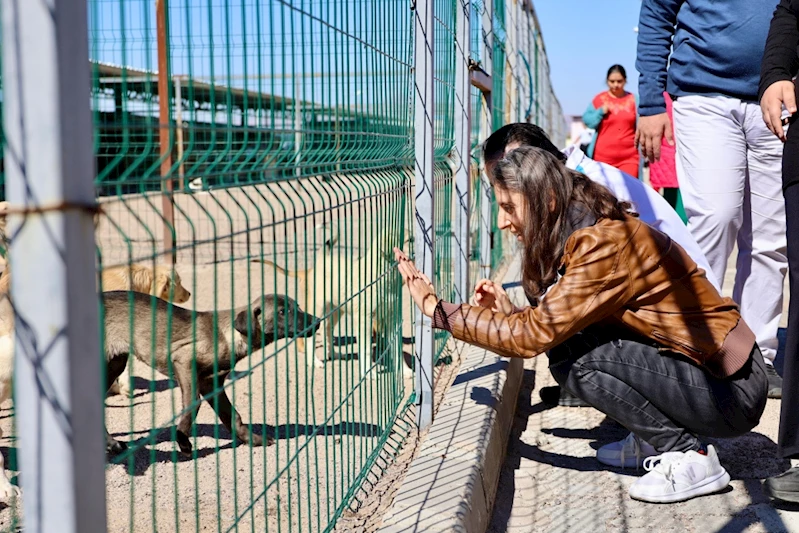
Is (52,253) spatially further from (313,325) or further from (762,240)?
(762,240)

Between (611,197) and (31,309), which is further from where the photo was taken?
(611,197)

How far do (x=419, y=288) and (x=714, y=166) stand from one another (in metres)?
1.94

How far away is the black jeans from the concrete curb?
43 centimetres

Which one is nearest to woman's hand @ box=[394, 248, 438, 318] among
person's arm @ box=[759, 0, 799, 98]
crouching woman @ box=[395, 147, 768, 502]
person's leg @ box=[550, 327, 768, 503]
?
crouching woman @ box=[395, 147, 768, 502]

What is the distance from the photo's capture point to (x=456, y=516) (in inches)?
106

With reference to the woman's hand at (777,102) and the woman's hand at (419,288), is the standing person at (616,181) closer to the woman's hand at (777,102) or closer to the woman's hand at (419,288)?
the woman's hand at (777,102)

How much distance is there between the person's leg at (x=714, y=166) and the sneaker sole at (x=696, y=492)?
4.54 feet

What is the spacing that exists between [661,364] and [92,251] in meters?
2.49

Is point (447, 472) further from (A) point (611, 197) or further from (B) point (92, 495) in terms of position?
(B) point (92, 495)

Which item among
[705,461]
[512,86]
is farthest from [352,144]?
[512,86]

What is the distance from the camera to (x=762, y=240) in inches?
181

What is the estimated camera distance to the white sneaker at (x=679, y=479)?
3322mm

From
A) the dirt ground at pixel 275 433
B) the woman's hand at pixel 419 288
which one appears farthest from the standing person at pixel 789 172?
the dirt ground at pixel 275 433

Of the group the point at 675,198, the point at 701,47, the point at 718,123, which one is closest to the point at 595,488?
the point at 718,123
